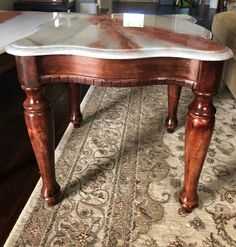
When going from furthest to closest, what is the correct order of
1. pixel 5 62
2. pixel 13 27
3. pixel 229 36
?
pixel 229 36
pixel 13 27
pixel 5 62

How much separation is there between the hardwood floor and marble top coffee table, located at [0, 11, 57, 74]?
0.42 m

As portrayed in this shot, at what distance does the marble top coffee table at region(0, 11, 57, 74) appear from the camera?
41.1 inches

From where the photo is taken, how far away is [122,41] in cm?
83

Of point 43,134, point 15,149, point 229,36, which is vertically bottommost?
point 15,149

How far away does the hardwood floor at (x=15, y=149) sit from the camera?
1041 mm

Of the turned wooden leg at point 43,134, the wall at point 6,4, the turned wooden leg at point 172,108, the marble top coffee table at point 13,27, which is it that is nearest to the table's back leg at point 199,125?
the turned wooden leg at point 43,134

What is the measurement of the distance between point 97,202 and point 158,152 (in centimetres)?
41

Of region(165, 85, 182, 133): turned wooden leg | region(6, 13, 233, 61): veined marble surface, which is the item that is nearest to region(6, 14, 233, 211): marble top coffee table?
region(6, 13, 233, 61): veined marble surface

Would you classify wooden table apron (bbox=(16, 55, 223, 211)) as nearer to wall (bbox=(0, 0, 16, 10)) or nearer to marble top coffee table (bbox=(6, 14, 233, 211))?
marble top coffee table (bbox=(6, 14, 233, 211))

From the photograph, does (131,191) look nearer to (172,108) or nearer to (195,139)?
(195,139)

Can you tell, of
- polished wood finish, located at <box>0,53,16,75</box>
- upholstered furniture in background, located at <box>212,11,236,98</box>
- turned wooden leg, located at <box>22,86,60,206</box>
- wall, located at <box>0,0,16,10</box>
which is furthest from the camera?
wall, located at <box>0,0,16,10</box>

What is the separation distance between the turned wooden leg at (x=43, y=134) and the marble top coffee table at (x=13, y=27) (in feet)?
0.84

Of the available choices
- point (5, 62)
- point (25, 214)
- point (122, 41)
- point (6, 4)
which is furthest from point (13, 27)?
point (6, 4)

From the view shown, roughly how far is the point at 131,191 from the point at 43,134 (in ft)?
1.32
